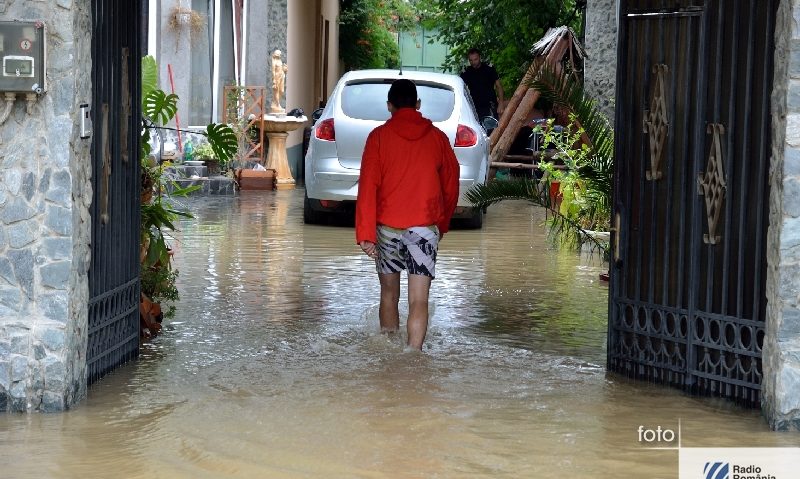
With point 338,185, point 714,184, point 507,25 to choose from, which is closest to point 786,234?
point 714,184

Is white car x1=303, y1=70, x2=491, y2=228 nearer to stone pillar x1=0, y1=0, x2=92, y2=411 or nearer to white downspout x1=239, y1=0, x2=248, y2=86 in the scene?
stone pillar x1=0, y1=0, x2=92, y2=411

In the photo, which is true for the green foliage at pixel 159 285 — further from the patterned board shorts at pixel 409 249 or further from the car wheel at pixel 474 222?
the car wheel at pixel 474 222

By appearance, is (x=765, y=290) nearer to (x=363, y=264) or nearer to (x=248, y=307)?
(x=248, y=307)

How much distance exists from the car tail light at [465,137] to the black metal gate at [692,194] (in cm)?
668

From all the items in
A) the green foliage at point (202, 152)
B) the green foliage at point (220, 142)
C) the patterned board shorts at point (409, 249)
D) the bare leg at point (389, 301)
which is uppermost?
the green foliage at point (220, 142)

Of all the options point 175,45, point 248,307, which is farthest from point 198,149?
point 248,307

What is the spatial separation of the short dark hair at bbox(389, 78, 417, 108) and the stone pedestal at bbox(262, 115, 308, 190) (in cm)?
1266

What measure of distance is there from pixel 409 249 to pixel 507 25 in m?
19.1

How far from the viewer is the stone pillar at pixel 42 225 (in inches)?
239

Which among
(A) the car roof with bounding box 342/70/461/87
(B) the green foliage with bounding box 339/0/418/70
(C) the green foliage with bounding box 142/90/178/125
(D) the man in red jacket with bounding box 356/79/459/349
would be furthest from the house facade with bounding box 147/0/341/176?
(D) the man in red jacket with bounding box 356/79/459/349

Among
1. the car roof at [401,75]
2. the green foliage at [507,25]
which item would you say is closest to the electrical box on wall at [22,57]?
the car roof at [401,75]

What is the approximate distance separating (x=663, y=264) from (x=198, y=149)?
511 inches

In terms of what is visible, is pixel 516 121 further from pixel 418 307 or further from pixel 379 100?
pixel 418 307

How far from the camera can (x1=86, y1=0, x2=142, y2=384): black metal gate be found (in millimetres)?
6723
